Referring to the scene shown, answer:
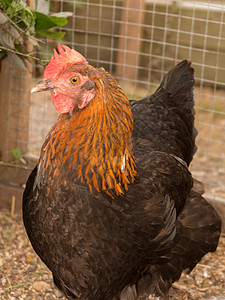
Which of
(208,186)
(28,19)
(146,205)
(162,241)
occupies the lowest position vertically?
(208,186)

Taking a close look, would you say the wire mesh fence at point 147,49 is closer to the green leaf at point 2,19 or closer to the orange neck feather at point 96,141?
the green leaf at point 2,19

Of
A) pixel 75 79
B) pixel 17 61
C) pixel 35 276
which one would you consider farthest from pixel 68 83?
pixel 35 276

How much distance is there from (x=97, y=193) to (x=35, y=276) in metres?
1.39

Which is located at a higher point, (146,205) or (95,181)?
(95,181)

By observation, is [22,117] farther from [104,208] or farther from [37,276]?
[104,208]

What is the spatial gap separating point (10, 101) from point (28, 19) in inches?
48.3

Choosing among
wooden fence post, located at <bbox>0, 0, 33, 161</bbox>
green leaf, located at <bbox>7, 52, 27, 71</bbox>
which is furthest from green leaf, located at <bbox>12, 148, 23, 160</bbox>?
green leaf, located at <bbox>7, 52, 27, 71</bbox>

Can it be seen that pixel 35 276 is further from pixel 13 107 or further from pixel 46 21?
pixel 46 21

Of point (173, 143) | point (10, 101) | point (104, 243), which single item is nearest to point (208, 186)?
point (173, 143)

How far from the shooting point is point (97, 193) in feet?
7.64

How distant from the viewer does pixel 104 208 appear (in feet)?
7.69

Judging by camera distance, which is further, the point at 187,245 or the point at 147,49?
the point at 147,49

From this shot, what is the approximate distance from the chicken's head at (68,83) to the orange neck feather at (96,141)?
4cm

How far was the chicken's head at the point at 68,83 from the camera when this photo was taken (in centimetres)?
222
